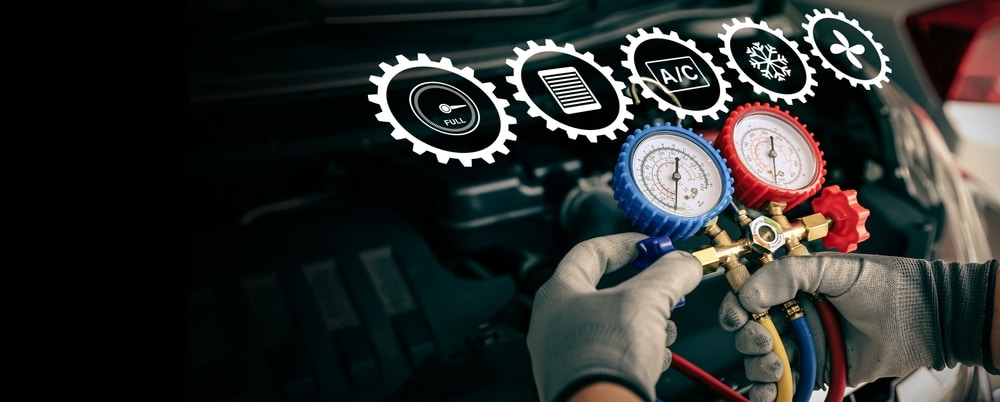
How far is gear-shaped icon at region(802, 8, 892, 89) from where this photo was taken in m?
0.98

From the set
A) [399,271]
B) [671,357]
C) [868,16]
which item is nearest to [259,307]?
[399,271]

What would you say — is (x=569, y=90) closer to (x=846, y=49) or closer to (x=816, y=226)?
(x=816, y=226)

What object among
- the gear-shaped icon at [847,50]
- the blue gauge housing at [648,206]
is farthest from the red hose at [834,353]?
the gear-shaped icon at [847,50]

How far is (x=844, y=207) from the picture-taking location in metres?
0.77

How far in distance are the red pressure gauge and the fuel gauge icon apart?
1.05 feet

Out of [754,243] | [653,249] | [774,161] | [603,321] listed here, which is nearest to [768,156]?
[774,161]

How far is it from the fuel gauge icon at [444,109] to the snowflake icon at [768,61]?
0.47m

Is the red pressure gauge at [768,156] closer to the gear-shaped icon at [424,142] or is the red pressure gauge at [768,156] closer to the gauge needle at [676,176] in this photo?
Result: the gauge needle at [676,176]

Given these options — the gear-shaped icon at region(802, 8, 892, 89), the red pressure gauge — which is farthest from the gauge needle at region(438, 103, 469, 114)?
the gear-shaped icon at region(802, 8, 892, 89)

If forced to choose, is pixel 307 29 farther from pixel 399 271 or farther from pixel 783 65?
pixel 783 65

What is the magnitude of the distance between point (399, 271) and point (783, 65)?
70 centimetres

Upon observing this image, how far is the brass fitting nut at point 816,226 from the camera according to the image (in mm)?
765

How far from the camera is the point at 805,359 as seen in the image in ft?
2.31

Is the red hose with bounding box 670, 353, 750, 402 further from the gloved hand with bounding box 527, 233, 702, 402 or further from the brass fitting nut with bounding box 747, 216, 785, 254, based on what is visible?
the brass fitting nut with bounding box 747, 216, 785, 254
